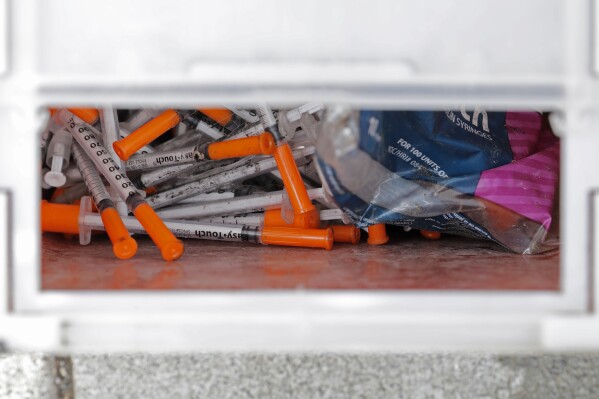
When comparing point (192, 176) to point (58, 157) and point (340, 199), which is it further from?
point (340, 199)

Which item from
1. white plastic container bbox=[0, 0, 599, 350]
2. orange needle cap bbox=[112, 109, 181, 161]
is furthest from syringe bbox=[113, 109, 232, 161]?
white plastic container bbox=[0, 0, 599, 350]

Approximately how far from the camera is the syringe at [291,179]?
3.12 feet

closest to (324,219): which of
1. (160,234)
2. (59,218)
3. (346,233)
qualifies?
(346,233)

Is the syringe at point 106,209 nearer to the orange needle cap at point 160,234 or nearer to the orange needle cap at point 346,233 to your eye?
the orange needle cap at point 160,234

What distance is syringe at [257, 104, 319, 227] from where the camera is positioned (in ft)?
3.12

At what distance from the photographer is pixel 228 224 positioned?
1036 millimetres

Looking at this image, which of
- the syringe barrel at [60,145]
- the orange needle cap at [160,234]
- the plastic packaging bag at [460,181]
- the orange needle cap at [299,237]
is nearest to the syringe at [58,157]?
the syringe barrel at [60,145]

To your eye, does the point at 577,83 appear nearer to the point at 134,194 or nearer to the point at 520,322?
the point at 520,322

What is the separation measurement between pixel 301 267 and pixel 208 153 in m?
0.30

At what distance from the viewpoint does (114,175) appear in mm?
1024

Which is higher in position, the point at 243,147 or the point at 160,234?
the point at 243,147

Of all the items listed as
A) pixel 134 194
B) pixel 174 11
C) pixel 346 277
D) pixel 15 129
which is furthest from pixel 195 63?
pixel 134 194

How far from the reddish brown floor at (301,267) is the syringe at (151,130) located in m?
0.14

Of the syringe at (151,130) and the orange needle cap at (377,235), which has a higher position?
the syringe at (151,130)
